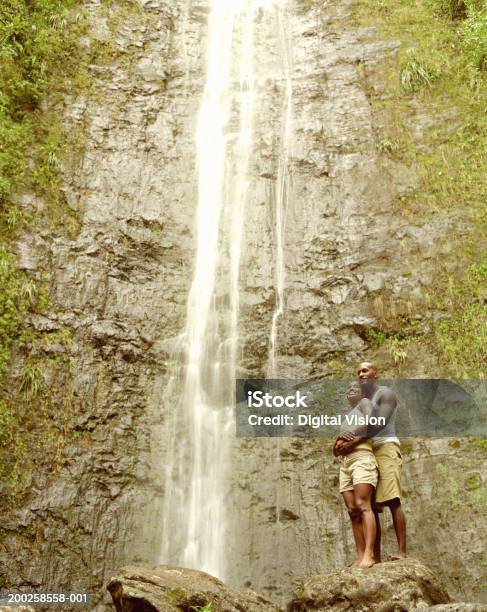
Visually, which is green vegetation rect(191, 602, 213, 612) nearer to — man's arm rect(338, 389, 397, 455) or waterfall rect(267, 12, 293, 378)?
man's arm rect(338, 389, 397, 455)

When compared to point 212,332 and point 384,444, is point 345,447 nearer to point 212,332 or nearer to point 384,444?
point 384,444

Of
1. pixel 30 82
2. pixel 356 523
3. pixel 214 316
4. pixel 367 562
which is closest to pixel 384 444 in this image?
pixel 356 523

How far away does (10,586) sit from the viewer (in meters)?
8.20

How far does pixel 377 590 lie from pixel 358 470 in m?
1.12

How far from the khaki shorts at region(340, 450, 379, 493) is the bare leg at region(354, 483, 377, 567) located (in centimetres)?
6

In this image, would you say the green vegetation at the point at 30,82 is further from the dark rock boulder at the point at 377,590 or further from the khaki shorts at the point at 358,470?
the dark rock boulder at the point at 377,590

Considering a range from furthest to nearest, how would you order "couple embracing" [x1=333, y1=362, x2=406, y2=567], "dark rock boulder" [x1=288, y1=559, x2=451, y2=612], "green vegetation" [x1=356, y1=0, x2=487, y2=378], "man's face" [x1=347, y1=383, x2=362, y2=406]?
"green vegetation" [x1=356, y1=0, x2=487, y2=378]
"man's face" [x1=347, y1=383, x2=362, y2=406]
"couple embracing" [x1=333, y1=362, x2=406, y2=567]
"dark rock boulder" [x1=288, y1=559, x2=451, y2=612]

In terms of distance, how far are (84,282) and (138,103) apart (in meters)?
4.20

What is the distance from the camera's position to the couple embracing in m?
6.55

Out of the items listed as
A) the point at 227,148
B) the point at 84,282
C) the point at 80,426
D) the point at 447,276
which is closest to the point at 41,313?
the point at 84,282

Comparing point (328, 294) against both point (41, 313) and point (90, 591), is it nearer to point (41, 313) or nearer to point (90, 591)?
point (41, 313)

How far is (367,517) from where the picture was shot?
645 cm

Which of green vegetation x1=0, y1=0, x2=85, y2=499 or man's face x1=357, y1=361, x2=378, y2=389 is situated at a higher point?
green vegetation x1=0, y1=0, x2=85, y2=499

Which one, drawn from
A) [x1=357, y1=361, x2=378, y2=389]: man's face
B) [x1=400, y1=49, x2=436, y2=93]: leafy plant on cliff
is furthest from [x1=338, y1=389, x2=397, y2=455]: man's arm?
[x1=400, y1=49, x2=436, y2=93]: leafy plant on cliff
